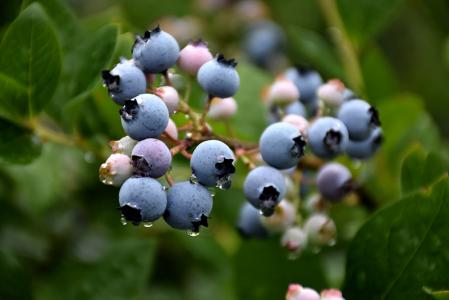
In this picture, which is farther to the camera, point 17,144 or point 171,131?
point 17,144

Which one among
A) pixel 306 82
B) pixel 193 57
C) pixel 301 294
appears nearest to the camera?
pixel 301 294

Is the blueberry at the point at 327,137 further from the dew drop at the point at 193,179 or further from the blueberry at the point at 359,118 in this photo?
the dew drop at the point at 193,179

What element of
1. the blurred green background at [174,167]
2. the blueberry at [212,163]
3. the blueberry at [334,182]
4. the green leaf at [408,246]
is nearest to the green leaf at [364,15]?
the blurred green background at [174,167]

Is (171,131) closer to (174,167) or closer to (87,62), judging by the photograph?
(87,62)

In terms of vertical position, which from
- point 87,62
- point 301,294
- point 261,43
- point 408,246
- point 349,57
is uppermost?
point 261,43

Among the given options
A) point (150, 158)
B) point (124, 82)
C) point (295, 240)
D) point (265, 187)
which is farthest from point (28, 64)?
point (295, 240)

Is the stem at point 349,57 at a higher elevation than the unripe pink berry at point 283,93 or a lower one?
higher
